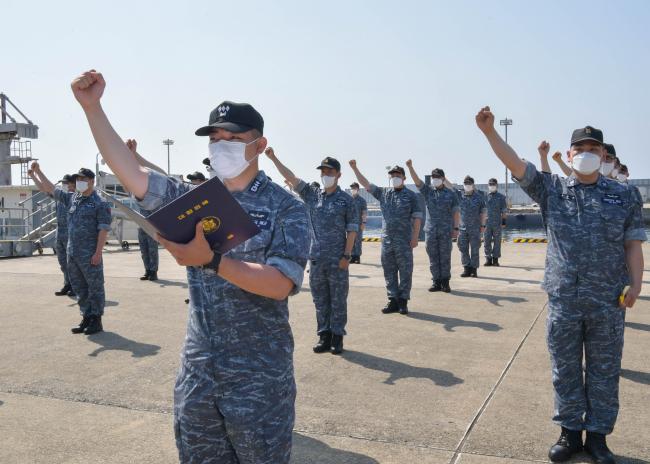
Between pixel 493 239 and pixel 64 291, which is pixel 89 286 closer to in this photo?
pixel 64 291

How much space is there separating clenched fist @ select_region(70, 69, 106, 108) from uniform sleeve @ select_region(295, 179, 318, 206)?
14.9ft

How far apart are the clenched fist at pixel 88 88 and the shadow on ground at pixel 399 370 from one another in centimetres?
380

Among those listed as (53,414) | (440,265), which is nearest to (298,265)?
(53,414)

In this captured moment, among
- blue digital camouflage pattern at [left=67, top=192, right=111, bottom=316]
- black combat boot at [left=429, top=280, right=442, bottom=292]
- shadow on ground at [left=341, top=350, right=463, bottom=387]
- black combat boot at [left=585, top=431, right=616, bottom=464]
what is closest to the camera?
black combat boot at [left=585, top=431, right=616, bottom=464]

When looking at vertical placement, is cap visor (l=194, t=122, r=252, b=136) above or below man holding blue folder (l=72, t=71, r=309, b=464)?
above

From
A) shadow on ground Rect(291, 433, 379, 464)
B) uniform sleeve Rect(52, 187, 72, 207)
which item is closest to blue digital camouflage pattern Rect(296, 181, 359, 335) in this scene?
shadow on ground Rect(291, 433, 379, 464)

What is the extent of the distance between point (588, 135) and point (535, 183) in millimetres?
469

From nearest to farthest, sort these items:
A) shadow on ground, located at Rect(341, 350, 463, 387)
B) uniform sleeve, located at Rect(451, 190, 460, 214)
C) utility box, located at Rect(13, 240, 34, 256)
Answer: shadow on ground, located at Rect(341, 350, 463, 387) → uniform sleeve, located at Rect(451, 190, 460, 214) → utility box, located at Rect(13, 240, 34, 256)

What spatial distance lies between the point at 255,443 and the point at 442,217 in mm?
8993

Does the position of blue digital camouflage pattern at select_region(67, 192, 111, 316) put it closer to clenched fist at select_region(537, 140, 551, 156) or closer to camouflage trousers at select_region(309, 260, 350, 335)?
camouflage trousers at select_region(309, 260, 350, 335)

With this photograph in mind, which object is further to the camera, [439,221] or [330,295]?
[439,221]

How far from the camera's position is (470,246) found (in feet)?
41.3

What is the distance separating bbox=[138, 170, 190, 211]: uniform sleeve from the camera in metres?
2.29

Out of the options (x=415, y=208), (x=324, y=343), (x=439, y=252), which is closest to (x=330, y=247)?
(x=324, y=343)
